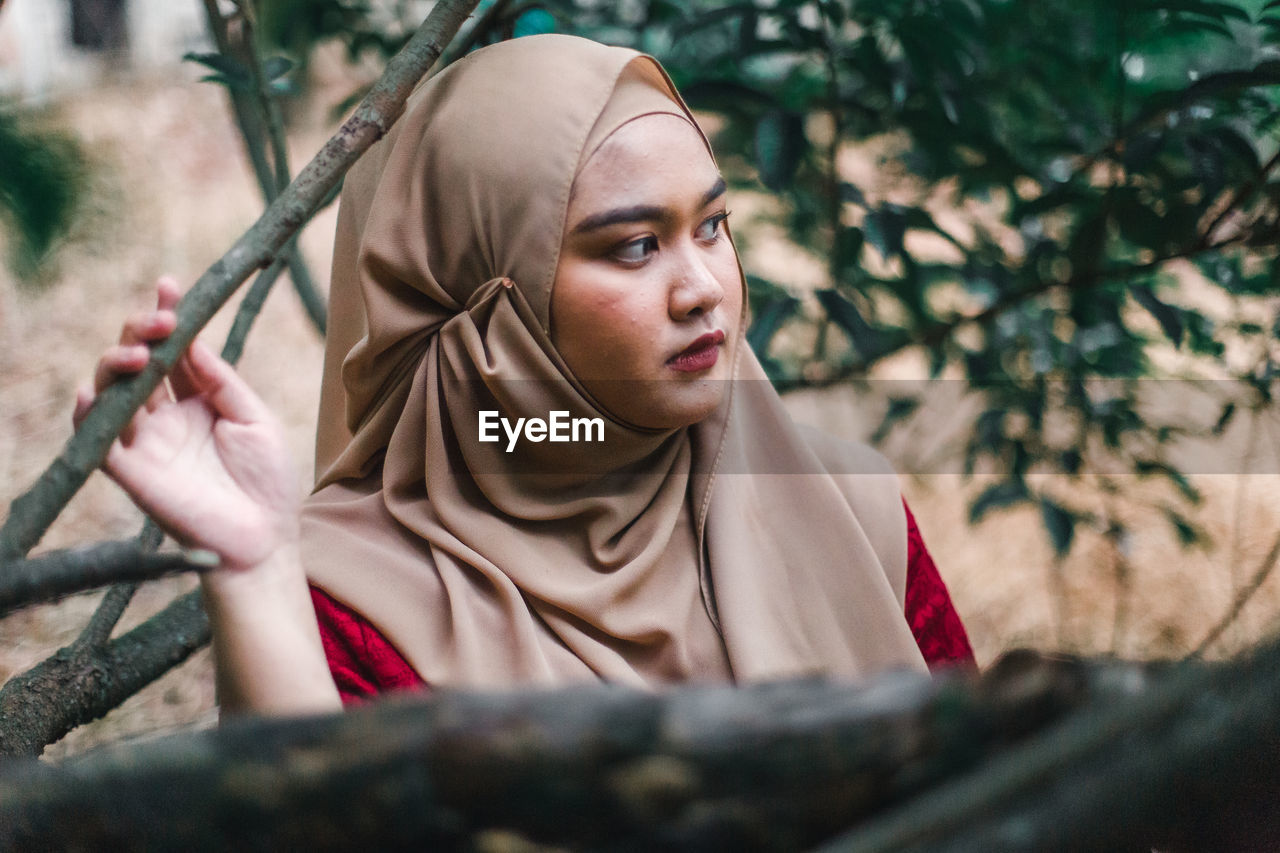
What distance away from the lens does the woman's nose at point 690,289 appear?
106 cm

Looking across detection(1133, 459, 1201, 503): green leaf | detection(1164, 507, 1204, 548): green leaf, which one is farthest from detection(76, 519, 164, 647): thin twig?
detection(1164, 507, 1204, 548): green leaf

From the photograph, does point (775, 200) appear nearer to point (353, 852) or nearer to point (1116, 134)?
point (1116, 134)

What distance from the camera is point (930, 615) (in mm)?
1352

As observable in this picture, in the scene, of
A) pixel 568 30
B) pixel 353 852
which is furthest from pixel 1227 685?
pixel 568 30

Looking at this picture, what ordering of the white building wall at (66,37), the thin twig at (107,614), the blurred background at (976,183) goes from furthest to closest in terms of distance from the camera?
1. the white building wall at (66,37)
2. the blurred background at (976,183)
3. the thin twig at (107,614)

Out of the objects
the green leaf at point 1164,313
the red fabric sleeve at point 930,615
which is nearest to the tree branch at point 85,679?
the red fabric sleeve at point 930,615

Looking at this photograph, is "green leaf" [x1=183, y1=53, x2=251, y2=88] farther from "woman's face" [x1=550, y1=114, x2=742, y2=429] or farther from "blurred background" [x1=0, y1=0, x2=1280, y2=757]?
"woman's face" [x1=550, y1=114, x2=742, y2=429]

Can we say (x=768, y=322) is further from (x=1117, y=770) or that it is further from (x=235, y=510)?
(x=1117, y=770)

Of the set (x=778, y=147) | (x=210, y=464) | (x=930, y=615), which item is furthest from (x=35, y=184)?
(x=930, y=615)

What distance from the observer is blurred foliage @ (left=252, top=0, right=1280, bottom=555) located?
1.51 meters

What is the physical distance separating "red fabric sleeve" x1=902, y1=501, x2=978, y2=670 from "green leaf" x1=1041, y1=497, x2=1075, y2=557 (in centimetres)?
47

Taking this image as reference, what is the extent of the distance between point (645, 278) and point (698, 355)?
10 cm

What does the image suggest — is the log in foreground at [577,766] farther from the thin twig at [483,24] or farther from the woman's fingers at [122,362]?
the thin twig at [483,24]

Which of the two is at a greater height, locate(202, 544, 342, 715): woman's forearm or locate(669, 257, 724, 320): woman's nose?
locate(669, 257, 724, 320): woman's nose
